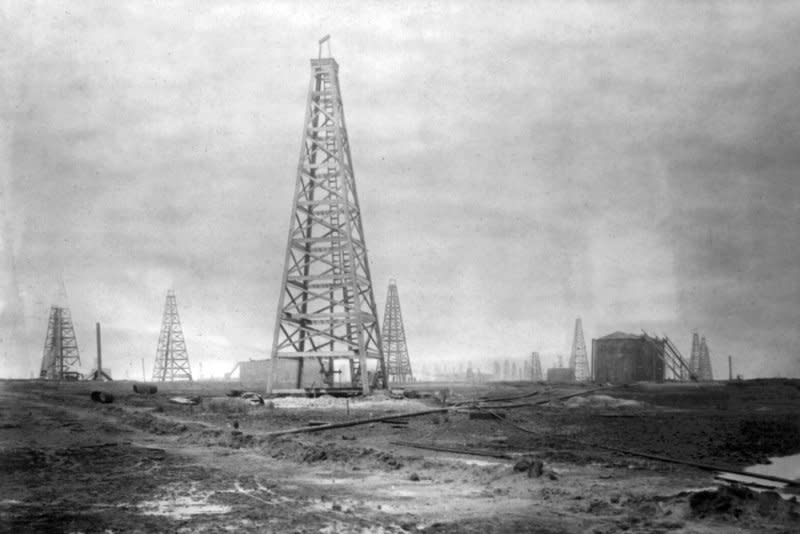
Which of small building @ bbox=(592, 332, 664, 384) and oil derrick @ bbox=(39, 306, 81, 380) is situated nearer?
small building @ bbox=(592, 332, 664, 384)

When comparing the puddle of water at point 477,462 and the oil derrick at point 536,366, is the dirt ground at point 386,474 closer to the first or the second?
the puddle of water at point 477,462

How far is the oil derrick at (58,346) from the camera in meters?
66.8

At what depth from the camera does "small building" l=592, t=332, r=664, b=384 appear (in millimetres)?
44781

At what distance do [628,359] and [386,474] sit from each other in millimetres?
39335

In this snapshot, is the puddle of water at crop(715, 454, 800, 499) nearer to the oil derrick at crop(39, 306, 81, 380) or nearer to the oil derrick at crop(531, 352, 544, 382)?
the oil derrick at crop(39, 306, 81, 380)

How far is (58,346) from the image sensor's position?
67062 millimetres

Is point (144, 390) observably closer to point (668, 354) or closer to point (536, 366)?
point (668, 354)

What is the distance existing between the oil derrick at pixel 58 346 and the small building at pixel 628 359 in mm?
50451

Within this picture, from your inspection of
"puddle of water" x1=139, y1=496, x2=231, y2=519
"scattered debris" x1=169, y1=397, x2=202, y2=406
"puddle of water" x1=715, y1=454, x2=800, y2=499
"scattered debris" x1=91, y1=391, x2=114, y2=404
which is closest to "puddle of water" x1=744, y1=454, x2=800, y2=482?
"puddle of water" x1=715, y1=454, x2=800, y2=499

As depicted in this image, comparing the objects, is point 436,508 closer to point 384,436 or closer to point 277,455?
point 277,455

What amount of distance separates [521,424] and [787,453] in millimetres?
5888

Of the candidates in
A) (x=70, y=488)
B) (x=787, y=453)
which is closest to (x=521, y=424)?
(x=787, y=453)

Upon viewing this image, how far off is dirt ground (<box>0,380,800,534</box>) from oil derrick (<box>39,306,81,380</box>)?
2111 inches

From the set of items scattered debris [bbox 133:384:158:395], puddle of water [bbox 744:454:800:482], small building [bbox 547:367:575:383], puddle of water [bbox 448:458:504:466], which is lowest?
small building [bbox 547:367:575:383]
